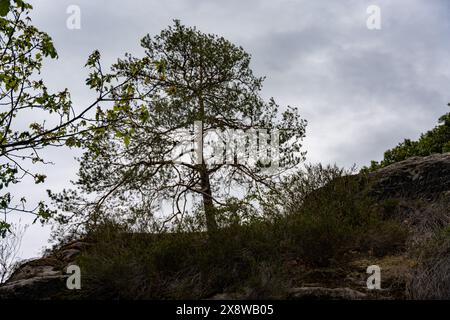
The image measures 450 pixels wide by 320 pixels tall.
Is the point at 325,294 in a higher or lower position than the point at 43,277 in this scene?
lower

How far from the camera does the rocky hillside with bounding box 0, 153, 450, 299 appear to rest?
6191 mm

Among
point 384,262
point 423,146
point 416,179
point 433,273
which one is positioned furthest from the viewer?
point 423,146

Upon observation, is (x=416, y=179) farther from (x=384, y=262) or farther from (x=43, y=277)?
(x=43, y=277)

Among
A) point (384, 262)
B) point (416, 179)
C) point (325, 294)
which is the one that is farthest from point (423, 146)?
point (325, 294)

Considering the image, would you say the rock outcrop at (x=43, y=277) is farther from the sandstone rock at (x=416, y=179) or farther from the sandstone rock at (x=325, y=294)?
the sandstone rock at (x=416, y=179)

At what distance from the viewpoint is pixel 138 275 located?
6.44 metres

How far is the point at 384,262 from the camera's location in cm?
738

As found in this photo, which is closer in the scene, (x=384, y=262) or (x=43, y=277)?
(x=43, y=277)

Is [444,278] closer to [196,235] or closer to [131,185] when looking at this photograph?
[196,235]

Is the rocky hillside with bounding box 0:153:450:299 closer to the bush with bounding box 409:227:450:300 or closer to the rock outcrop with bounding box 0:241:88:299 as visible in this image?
the rock outcrop with bounding box 0:241:88:299

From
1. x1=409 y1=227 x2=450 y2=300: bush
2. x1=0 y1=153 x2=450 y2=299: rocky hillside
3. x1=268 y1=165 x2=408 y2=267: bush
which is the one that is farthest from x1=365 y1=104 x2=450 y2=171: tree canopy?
x1=409 y1=227 x2=450 y2=300: bush

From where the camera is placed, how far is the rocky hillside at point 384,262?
619 cm

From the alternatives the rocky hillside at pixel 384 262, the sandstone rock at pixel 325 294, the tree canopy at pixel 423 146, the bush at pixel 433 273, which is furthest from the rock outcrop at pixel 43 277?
the tree canopy at pixel 423 146
